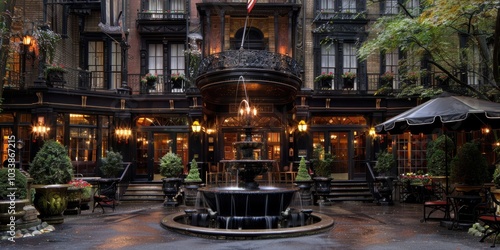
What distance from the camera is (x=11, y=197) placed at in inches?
451

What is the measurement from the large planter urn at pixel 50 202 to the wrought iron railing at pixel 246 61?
25.2 ft

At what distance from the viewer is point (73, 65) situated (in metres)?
24.7

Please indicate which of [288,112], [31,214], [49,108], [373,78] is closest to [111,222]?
[31,214]

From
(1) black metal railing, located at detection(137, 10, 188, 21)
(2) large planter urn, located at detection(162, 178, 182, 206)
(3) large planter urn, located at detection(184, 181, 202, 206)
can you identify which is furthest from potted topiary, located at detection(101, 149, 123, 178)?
(1) black metal railing, located at detection(137, 10, 188, 21)

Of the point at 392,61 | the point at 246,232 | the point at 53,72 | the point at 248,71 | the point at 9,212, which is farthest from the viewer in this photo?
the point at 392,61

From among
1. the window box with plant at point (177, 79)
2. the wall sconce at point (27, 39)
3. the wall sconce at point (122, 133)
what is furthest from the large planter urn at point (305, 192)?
the wall sconce at point (27, 39)

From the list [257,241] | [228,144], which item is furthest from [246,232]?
[228,144]

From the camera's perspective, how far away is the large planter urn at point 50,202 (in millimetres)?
13680

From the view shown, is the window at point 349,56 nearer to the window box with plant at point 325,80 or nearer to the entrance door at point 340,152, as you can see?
the window box with plant at point 325,80

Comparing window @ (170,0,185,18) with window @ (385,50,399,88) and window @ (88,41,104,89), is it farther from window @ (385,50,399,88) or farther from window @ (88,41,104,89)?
window @ (385,50,399,88)

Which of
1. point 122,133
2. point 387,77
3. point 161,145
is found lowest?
point 161,145

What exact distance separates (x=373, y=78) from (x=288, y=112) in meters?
4.65

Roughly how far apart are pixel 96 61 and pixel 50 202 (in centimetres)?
1304

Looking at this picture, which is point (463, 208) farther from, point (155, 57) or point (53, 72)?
point (155, 57)
